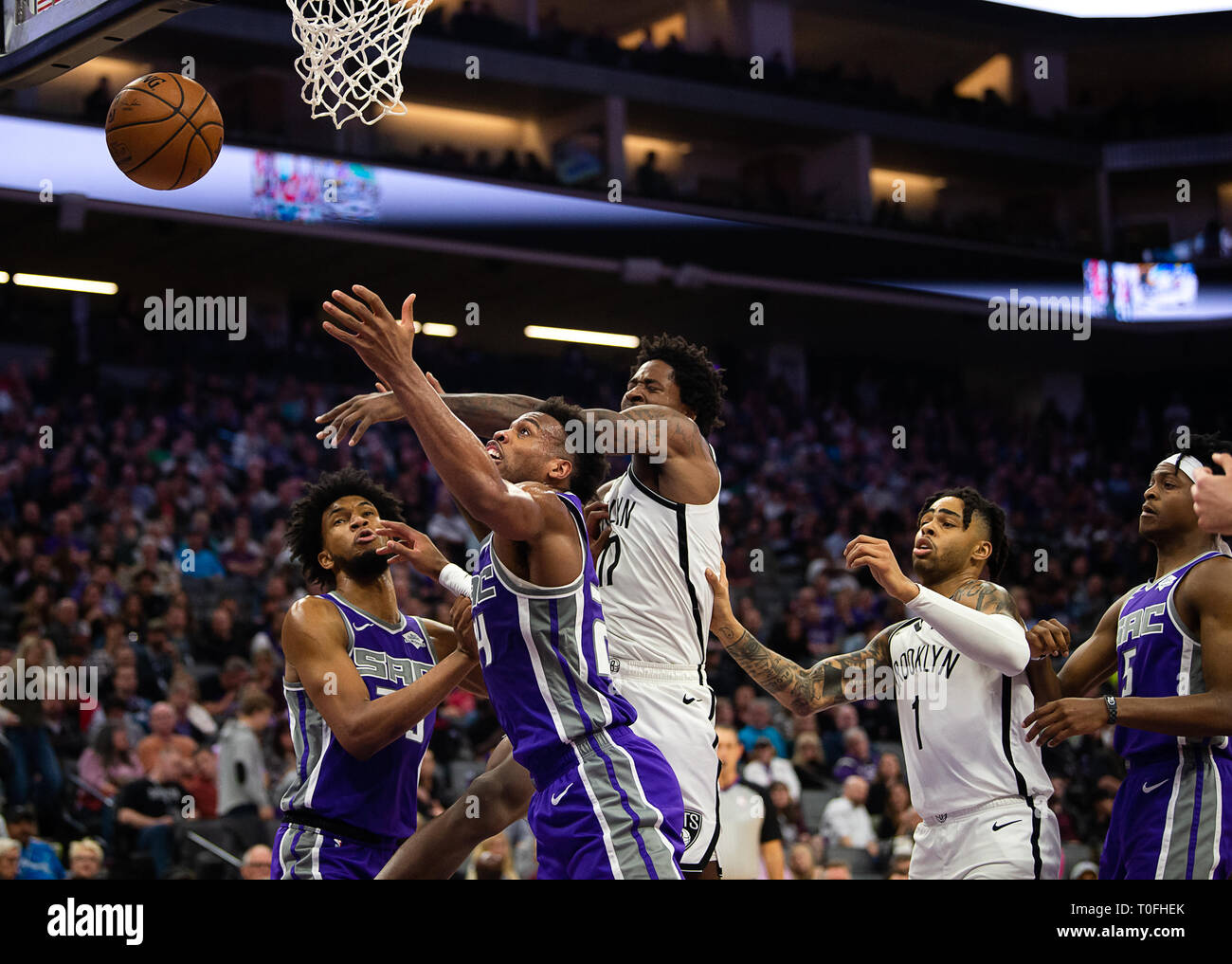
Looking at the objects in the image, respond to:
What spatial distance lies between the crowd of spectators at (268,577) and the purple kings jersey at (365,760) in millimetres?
3774

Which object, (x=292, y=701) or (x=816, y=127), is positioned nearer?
(x=292, y=701)

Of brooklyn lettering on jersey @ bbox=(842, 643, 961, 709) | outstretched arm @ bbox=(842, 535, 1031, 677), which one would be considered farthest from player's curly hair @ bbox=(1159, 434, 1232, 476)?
brooklyn lettering on jersey @ bbox=(842, 643, 961, 709)

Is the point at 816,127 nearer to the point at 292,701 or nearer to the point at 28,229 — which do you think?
the point at 28,229

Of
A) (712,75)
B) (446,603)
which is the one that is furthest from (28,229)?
(712,75)

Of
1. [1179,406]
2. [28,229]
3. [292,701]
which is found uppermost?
[28,229]

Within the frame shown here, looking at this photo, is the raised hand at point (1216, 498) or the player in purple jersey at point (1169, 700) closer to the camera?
the raised hand at point (1216, 498)

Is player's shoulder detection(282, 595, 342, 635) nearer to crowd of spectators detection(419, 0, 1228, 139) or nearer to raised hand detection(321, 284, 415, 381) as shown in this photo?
raised hand detection(321, 284, 415, 381)

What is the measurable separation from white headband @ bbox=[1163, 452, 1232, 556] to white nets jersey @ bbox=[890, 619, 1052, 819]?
2.69ft

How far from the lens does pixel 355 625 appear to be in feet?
14.7

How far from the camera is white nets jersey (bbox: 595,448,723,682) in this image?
4617 mm

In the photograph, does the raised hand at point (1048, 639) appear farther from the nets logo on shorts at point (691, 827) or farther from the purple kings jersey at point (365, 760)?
the purple kings jersey at point (365, 760)

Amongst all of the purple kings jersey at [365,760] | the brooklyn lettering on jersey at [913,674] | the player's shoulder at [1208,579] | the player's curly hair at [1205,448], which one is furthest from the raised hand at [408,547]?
the player's curly hair at [1205,448]

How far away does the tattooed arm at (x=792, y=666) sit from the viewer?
4.88 m
